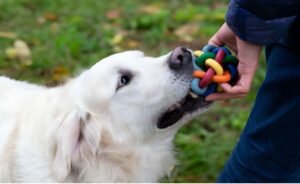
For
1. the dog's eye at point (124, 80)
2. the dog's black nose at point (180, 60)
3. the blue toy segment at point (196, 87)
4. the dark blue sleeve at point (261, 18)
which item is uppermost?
the dark blue sleeve at point (261, 18)

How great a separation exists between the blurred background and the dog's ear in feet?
3.41

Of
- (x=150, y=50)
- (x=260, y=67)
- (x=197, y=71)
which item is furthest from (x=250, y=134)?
(x=150, y=50)

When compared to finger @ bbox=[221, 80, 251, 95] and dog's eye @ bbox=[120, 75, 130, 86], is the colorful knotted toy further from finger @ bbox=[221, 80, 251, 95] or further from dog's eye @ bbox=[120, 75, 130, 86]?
dog's eye @ bbox=[120, 75, 130, 86]

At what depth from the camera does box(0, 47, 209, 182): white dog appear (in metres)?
2.51

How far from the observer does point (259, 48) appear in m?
2.35

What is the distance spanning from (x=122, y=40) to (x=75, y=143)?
245cm

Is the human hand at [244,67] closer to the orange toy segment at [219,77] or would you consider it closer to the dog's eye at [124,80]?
the orange toy segment at [219,77]

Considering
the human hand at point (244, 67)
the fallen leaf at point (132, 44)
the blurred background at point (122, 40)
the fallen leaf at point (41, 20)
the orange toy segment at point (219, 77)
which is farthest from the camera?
the fallen leaf at point (41, 20)

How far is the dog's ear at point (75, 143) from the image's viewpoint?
242cm

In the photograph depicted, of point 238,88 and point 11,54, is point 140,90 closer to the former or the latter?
point 238,88

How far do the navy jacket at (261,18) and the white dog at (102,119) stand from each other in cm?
37

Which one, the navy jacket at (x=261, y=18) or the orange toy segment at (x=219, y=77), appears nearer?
the navy jacket at (x=261, y=18)

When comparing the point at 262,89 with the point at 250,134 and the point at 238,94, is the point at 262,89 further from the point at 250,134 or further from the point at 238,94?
the point at 238,94

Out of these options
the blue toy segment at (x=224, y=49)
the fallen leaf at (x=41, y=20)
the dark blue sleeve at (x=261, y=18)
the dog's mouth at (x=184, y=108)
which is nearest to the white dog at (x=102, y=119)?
the dog's mouth at (x=184, y=108)
